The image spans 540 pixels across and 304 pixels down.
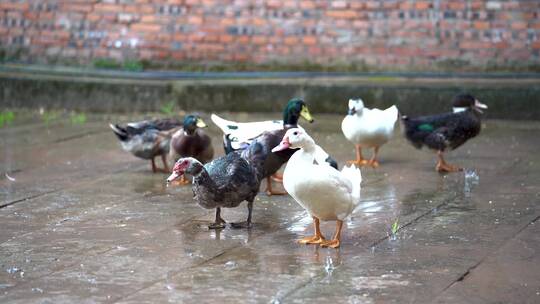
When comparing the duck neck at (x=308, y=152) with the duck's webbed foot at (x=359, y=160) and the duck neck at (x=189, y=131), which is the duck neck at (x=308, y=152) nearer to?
the duck neck at (x=189, y=131)

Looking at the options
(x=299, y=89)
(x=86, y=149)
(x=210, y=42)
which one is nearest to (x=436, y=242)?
(x=86, y=149)

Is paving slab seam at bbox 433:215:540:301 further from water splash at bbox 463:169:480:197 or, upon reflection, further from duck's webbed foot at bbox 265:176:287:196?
duck's webbed foot at bbox 265:176:287:196

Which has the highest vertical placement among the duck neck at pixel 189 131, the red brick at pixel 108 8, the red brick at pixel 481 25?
the red brick at pixel 108 8

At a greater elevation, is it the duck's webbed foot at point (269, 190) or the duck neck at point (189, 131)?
the duck neck at point (189, 131)

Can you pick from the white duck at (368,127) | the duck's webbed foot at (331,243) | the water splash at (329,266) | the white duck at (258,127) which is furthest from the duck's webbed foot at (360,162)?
the water splash at (329,266)

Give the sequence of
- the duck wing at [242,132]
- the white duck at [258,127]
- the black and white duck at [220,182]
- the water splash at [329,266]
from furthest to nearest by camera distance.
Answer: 1. the white duck at [258,127]
2. the duck wing at [242,132]
3. the black and white duck at [220,182]
4. the water splash at [329,266]

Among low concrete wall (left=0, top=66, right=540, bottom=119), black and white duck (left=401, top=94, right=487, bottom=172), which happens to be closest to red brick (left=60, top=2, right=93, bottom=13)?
low concrete wall (left=0, top=66, right=540, bottom=119)

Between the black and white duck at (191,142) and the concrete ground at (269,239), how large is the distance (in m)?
0.39

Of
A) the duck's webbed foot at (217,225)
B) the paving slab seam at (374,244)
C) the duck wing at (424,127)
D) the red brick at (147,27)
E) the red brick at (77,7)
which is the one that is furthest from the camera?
the red brick at (77,7)

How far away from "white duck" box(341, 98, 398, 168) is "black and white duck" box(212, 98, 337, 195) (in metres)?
1.15

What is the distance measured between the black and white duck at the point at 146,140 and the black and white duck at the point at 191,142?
32 centimetres

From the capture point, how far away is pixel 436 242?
7.32 meters

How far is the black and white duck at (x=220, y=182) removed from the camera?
25.5ft

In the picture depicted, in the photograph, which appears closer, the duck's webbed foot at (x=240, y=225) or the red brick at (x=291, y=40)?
the duck's webbed foot at (x=240, y=225)
